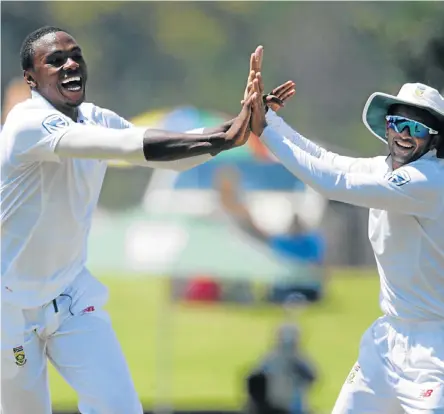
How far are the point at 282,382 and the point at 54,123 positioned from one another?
709cm

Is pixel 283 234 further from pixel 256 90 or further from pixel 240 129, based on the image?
pixel 240 129

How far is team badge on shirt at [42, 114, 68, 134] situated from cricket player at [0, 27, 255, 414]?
7.3 inches

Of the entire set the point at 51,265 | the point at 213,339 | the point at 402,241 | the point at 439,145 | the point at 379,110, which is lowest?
the point at 213,339

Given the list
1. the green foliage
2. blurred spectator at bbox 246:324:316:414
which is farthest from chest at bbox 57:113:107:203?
the green foliage

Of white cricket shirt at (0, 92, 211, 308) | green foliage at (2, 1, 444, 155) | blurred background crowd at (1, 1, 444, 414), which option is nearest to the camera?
white cricket shirt at (0, 92, 211, 308)

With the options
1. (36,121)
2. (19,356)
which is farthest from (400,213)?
(19,356)

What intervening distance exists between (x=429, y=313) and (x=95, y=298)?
1495mm

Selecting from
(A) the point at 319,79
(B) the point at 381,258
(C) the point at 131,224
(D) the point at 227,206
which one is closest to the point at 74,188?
(B) the point at 381,258

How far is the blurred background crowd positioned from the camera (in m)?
12.8

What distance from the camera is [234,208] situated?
54.6 feet

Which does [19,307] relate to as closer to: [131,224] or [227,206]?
[131,224]

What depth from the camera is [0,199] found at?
5844 mm

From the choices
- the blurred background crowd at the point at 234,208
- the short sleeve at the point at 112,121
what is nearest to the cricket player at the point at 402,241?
the short sleeve at the point at 112,121

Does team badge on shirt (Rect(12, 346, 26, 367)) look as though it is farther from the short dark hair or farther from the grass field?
the grass field
